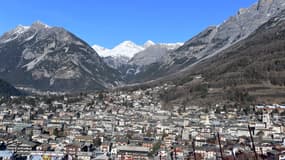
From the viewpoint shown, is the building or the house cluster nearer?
the house cluster

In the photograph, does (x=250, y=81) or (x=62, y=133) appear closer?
(x=62, y=133)

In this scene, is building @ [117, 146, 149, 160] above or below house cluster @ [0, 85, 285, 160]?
below

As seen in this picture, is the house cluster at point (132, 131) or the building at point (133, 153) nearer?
the house cluster at point (132, 131)

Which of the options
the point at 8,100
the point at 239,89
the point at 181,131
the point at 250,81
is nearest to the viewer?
the point at 181,131

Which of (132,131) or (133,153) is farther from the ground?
(132,131)

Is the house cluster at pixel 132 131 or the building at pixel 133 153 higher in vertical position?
the house cluster at pixel 132 131

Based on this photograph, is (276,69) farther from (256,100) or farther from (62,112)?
(62,112)

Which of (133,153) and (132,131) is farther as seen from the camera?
(132,131)

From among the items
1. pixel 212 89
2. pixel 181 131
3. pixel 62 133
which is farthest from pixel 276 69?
pixel 62 133
